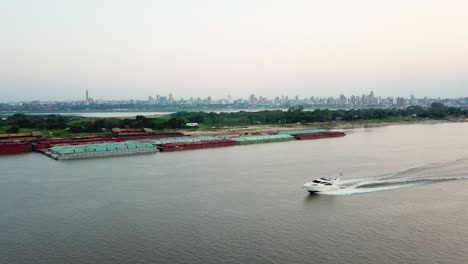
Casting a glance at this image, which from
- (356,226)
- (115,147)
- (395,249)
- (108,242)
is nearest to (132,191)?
(108,242)

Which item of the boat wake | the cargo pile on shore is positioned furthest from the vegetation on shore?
the boat wake

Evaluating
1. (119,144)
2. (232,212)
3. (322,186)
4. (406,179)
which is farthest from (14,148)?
(406,179)

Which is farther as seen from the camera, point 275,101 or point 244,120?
point 275,101

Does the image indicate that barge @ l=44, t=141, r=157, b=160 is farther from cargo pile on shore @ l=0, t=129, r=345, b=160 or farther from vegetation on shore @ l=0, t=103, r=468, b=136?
vegetation on shore @ l=0, t=103, r=468, b=136

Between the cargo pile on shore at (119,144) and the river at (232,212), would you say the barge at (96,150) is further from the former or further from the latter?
the river at (232,212)

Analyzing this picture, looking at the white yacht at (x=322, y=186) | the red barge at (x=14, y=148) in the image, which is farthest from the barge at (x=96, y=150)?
the white yacht at (x=322, y=186)

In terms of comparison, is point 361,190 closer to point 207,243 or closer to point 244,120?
point 207,243
